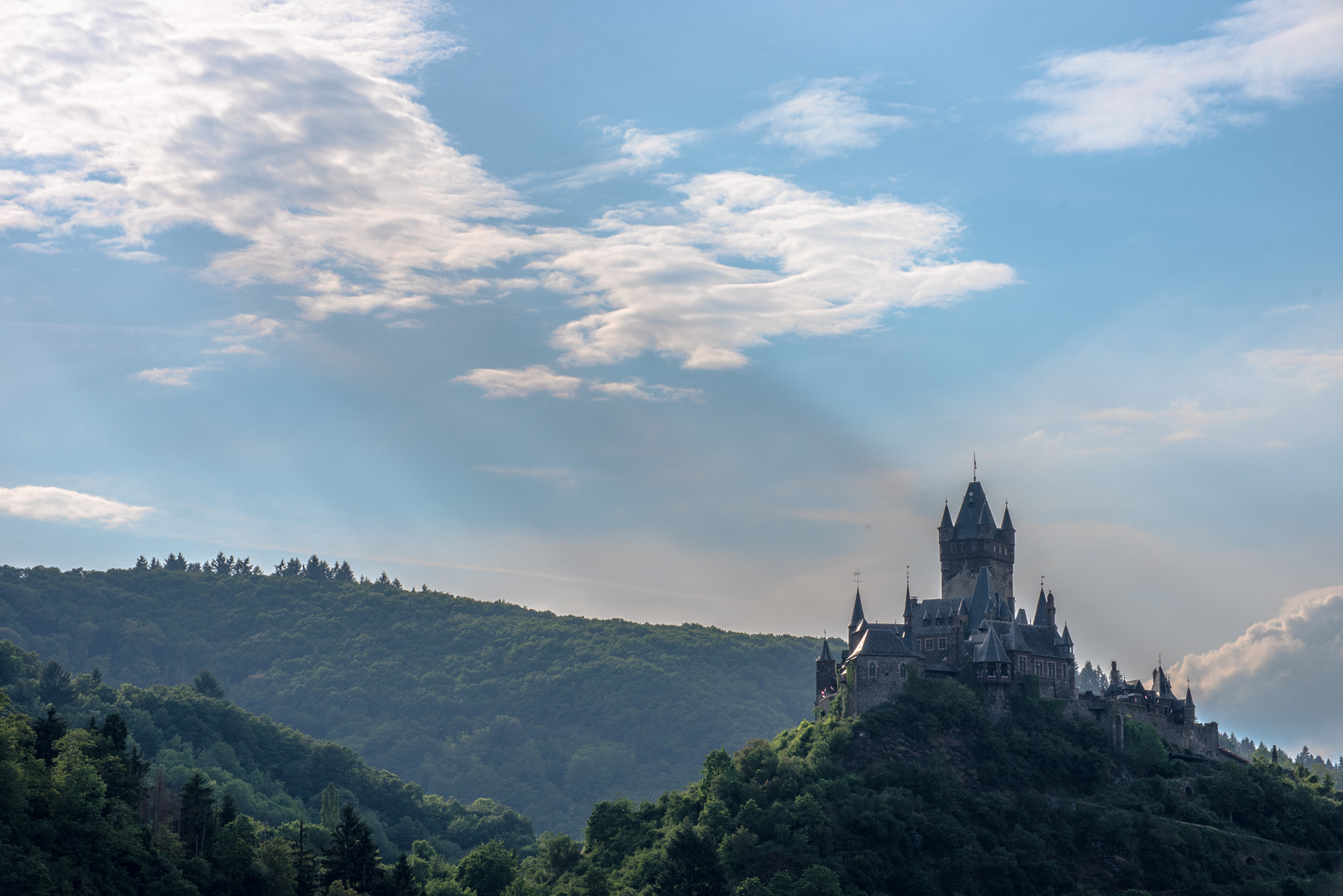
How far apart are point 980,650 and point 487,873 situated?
2135 inches

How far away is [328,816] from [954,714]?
8950 cm

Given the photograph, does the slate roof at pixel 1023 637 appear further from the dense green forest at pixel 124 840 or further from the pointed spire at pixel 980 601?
the dense green forest at pixel 124 840

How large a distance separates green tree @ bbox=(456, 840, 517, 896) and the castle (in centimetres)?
3610

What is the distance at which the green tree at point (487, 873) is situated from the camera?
146375 mm

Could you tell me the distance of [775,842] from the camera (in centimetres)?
12600

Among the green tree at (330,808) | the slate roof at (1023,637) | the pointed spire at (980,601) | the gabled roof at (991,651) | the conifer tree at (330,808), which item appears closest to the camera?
the gabled roof at (991,651)

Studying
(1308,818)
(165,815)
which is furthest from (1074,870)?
(165,815)

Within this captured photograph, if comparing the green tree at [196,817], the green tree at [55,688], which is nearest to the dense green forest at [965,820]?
the green tree at [196,817]

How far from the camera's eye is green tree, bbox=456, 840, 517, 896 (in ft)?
480

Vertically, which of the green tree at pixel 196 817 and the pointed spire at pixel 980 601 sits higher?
the pointed spire at pixel 980 601

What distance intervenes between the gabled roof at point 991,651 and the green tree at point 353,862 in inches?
2302

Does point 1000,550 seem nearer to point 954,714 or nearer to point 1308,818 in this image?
point 954,714

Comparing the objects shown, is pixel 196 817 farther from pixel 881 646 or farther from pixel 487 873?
pixel 881 646

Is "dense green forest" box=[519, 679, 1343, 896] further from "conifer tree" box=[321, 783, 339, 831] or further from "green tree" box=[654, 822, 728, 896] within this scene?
"conifer tree" box=[321, 783, 339, 831]
